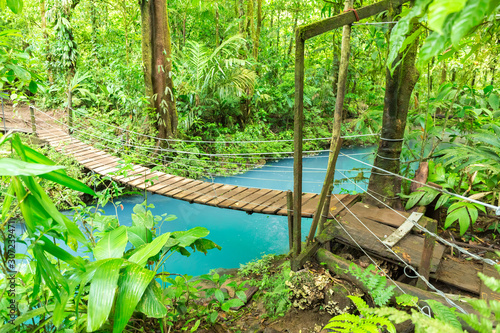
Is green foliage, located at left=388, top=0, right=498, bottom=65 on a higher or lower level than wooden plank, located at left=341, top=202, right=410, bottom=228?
higher

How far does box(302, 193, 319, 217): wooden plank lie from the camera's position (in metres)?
2.43

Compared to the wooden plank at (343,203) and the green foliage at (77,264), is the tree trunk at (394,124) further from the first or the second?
the green foliage at (77,264)

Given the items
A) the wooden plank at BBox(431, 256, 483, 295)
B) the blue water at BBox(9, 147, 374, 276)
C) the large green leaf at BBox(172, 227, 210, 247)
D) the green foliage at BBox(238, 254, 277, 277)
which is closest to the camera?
the large green leaf at BBox(172, 227, 210, 247)

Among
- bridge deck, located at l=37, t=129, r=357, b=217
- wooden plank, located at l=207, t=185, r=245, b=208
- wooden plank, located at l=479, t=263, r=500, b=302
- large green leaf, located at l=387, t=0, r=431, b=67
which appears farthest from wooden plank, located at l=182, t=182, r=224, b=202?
large green leaf, located at l=387, t=0, r=431, b=67

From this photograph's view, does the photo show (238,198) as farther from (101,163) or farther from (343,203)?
(101,163)

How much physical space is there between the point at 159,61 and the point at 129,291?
4820mm

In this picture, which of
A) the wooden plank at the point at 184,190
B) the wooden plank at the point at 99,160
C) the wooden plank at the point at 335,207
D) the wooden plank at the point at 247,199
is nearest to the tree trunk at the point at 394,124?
the wooden plank at the point at 335,207

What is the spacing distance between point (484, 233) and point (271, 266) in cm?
169

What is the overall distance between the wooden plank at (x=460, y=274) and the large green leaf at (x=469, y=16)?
175cm

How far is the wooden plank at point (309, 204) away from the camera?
7.96 feet

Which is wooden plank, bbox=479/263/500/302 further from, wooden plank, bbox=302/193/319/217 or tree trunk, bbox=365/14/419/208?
wooden plank, bbox=302/193/319/217

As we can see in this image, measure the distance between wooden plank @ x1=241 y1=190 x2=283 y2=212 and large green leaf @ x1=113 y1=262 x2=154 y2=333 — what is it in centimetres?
169

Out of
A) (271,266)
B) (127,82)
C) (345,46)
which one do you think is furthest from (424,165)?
(127,82)

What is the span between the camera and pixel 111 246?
124 cm
